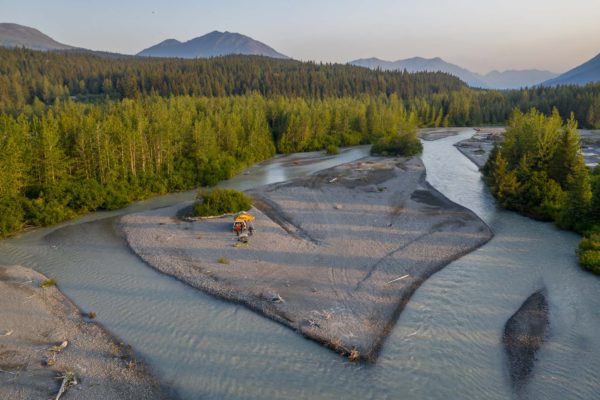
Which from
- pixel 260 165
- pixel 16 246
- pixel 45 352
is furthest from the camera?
pixel 260 165

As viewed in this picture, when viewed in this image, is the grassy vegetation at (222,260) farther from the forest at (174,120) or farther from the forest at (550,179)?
the forest at (550,179)

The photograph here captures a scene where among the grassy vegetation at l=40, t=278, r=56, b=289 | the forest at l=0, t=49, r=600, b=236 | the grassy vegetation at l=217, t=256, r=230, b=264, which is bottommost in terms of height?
the grassy vegetation at l=40, t=278, r=56, b=289

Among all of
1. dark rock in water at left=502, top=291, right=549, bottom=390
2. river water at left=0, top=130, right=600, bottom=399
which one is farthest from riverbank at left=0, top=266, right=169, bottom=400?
dark rock in water at left=502, top=291, right=549, bottom=390

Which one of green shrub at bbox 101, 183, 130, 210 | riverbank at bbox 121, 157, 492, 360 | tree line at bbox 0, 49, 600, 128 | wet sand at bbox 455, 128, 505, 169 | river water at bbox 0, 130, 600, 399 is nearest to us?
river water at bbox 0, 130, 600, 399

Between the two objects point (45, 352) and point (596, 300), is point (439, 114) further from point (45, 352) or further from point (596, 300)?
point (45, 352)

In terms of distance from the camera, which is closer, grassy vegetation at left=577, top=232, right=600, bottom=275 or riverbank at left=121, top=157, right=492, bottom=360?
riverbank at left=121, top=157, right=492, bottom=360

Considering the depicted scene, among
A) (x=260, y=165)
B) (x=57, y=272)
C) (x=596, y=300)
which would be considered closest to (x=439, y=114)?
(x=260, y=165)

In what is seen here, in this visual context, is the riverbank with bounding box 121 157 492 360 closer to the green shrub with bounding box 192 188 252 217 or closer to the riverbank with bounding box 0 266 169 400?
the green shrub with bounding box 192 188 252 217
